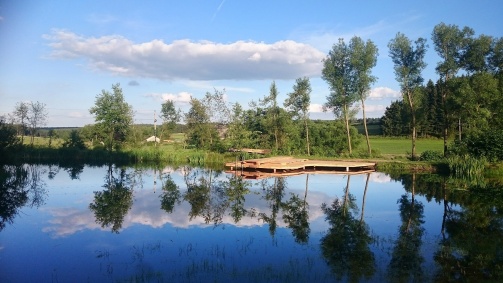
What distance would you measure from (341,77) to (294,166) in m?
10.9

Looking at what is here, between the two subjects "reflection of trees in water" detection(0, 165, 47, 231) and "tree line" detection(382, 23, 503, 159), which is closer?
"reflection of trees in water" detection(0, 165, 47, 231)

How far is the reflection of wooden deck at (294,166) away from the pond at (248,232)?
5834 mm

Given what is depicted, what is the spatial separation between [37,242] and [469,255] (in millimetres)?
10963

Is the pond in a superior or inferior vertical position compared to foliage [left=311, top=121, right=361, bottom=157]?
inferior

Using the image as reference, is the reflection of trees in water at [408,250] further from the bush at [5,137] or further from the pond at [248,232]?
the bush at [5,137]

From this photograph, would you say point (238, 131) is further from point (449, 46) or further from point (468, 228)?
point (468, 228)

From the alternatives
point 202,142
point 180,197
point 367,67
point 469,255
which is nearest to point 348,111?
point 367,67

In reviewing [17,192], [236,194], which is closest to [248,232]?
[236,194]

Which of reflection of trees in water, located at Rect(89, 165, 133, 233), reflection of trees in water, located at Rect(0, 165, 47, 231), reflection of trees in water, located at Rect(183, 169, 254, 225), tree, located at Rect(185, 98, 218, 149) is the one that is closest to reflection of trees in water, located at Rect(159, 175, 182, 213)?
reflection of trees in water, located at Rect(183, 169, 254, 225)

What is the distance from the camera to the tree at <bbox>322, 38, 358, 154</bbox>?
33.3 metres

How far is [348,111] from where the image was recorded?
1355 inches

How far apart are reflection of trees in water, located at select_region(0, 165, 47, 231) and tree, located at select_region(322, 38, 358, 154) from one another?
78.1 ft

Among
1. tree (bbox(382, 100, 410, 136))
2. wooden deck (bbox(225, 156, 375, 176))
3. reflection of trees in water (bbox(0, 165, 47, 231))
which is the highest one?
tree (bbox(382, 100, 410, 136))

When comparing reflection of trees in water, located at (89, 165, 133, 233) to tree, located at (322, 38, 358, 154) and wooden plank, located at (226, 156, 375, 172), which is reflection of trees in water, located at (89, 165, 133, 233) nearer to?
wooden plank, located at (226, 156, 375, 172)
